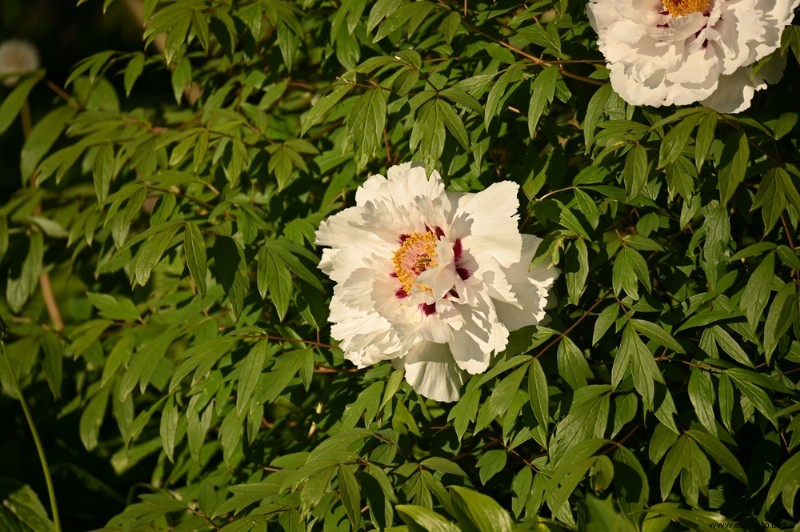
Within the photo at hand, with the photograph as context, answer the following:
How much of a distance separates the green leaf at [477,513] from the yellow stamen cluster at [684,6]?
0.81 meters

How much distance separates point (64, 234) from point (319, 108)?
1.01 metres

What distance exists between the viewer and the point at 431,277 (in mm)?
1294

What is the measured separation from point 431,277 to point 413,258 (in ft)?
0.27

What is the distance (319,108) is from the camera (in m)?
1.44

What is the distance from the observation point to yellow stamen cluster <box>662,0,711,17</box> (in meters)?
1.32

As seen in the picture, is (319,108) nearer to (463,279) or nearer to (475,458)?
(463,279)

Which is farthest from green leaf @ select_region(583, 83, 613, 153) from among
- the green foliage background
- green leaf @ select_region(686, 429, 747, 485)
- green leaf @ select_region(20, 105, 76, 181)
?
green leaf @ select_region(20, 105, 76, 181)

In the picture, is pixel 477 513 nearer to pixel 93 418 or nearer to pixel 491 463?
pixel 491 463

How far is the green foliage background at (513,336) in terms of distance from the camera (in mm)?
1268

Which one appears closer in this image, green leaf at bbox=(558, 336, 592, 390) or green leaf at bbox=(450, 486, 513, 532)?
green leaf at bbox=(450, 486, 513, 532)

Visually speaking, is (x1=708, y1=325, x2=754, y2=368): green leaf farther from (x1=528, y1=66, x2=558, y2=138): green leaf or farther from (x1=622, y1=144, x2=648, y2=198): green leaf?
(x1=528, y1=66, x2=558, y2=138): green leaf

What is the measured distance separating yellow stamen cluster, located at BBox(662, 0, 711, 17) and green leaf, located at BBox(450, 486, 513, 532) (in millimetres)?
813

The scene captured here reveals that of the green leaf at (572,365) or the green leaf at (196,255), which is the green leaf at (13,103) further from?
the green leaf at (572,365)

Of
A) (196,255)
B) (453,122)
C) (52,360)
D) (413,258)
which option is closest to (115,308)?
(52,360)
